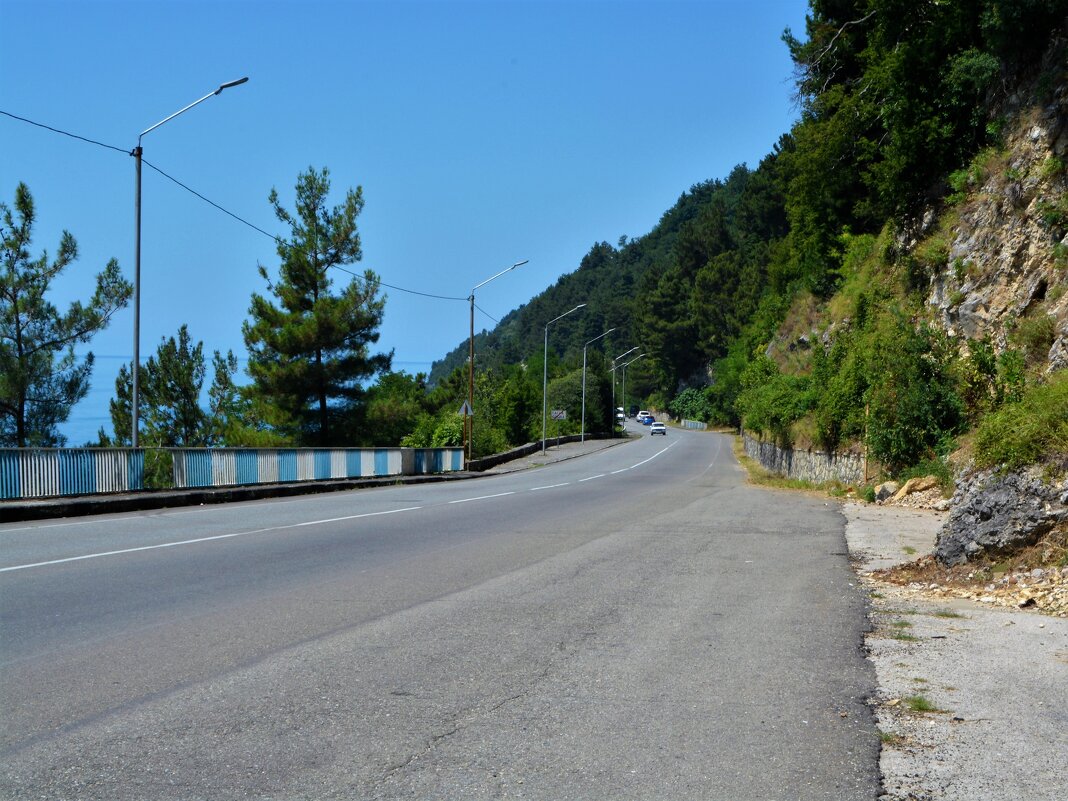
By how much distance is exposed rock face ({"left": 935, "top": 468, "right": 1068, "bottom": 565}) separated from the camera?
384 inches

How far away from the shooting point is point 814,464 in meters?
31.7

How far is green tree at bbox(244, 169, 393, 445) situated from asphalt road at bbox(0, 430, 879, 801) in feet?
132

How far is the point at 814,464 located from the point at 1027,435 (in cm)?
2193

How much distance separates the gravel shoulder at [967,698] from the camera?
15.1 ft

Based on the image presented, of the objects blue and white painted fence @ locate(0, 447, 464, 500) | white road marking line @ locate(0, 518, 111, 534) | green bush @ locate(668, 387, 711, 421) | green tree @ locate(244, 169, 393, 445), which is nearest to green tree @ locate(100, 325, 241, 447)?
green tree @ locate(244, 169, 393, 445)

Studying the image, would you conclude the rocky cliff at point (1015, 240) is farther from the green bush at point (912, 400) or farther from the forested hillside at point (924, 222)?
the green bush at point (912, 400)

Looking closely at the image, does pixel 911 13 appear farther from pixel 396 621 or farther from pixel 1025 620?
pixel 396 621

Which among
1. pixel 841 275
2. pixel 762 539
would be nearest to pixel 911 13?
pixel 841 275

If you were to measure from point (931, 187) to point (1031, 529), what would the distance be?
21927mm

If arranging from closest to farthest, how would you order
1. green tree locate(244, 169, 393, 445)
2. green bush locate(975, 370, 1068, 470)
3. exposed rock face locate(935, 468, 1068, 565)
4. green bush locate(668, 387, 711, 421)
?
exposed rock face locate(935, 468, 1068, 565) → green bush locate(975, 370, 1068, 470) → green tree locate(244, 169, 393, 445) → green bush locate(668, 387, 711, 421)

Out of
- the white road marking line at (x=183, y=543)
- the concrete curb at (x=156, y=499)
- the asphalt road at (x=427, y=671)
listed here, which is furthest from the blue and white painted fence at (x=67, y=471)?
the white road marking line at (x=183, y=543)

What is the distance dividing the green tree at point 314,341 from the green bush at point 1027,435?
45320mm

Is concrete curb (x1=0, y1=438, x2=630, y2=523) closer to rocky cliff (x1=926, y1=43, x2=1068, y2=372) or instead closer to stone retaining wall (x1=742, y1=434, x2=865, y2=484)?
stone retaining wall (x1=742, y1=434, x2=865, y2=484)

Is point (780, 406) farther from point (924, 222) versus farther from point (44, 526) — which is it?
point (44, 526)
